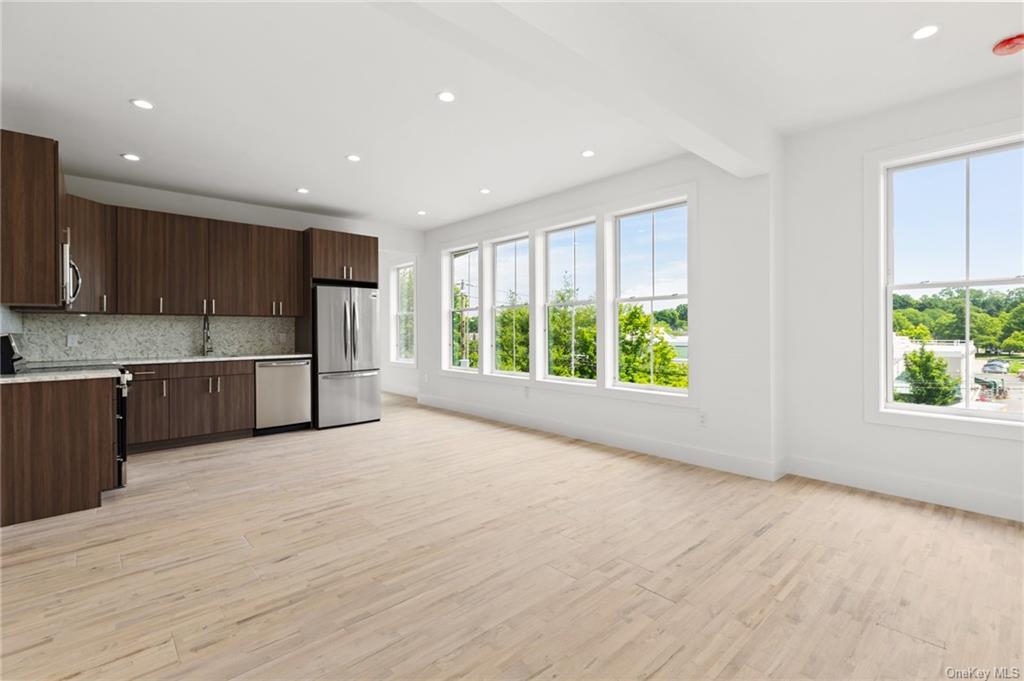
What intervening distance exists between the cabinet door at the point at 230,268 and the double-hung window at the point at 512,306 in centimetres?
309

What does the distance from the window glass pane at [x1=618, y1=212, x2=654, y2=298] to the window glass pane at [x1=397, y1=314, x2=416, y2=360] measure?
505 centimetres

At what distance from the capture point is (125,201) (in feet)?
17.0

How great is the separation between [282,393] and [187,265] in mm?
1735

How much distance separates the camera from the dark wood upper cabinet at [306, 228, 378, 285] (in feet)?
19.2

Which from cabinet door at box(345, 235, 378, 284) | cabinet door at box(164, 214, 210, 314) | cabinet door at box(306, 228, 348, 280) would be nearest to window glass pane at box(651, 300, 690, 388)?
cabinet door at box(345, 235, 378, 284)

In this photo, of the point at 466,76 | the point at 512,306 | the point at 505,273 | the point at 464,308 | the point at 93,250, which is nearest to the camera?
the point at 466,76

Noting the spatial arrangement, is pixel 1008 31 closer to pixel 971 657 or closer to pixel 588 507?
pixel 971 657

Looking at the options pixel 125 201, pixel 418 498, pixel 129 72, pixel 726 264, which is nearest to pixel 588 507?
pixel 418 498

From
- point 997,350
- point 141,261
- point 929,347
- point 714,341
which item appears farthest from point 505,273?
point 997,350

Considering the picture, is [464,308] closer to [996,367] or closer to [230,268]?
[230,268]

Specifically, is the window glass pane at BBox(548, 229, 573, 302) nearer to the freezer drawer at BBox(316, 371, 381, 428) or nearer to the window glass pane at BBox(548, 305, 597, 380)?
the window glass pane at BBox(548, 305, 597, 380)

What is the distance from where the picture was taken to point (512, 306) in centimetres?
639

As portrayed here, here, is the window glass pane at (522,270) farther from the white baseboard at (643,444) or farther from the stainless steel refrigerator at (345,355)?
the stainless steel refrigerator at (345,355)

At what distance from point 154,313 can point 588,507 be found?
16.1 ft
